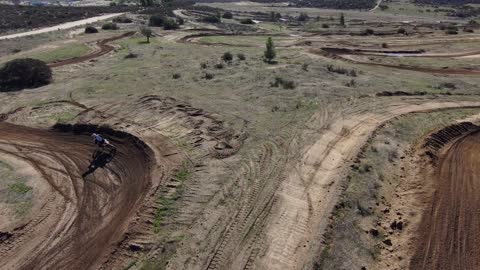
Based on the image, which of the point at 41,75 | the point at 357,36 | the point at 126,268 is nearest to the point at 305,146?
the point at 126,268

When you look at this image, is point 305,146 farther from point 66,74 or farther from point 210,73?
point 66,74

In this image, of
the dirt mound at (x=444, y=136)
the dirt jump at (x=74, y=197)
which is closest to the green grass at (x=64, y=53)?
the dirt jump at (x=74, y=197)

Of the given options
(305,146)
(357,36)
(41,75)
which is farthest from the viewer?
(357,36)

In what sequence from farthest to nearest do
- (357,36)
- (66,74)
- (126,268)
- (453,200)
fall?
1. (357,36)
2. (66,74)
3. (453,200)
4. (126,268)

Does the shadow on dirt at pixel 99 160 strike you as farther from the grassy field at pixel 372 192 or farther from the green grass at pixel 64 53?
the green grass at pixel 64 53

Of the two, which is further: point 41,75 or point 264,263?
point 41,75

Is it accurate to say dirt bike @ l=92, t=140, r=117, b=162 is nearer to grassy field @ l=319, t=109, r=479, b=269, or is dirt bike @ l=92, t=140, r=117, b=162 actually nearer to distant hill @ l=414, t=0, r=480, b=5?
grassy field @ l=319, t=109, r=479, b=269
